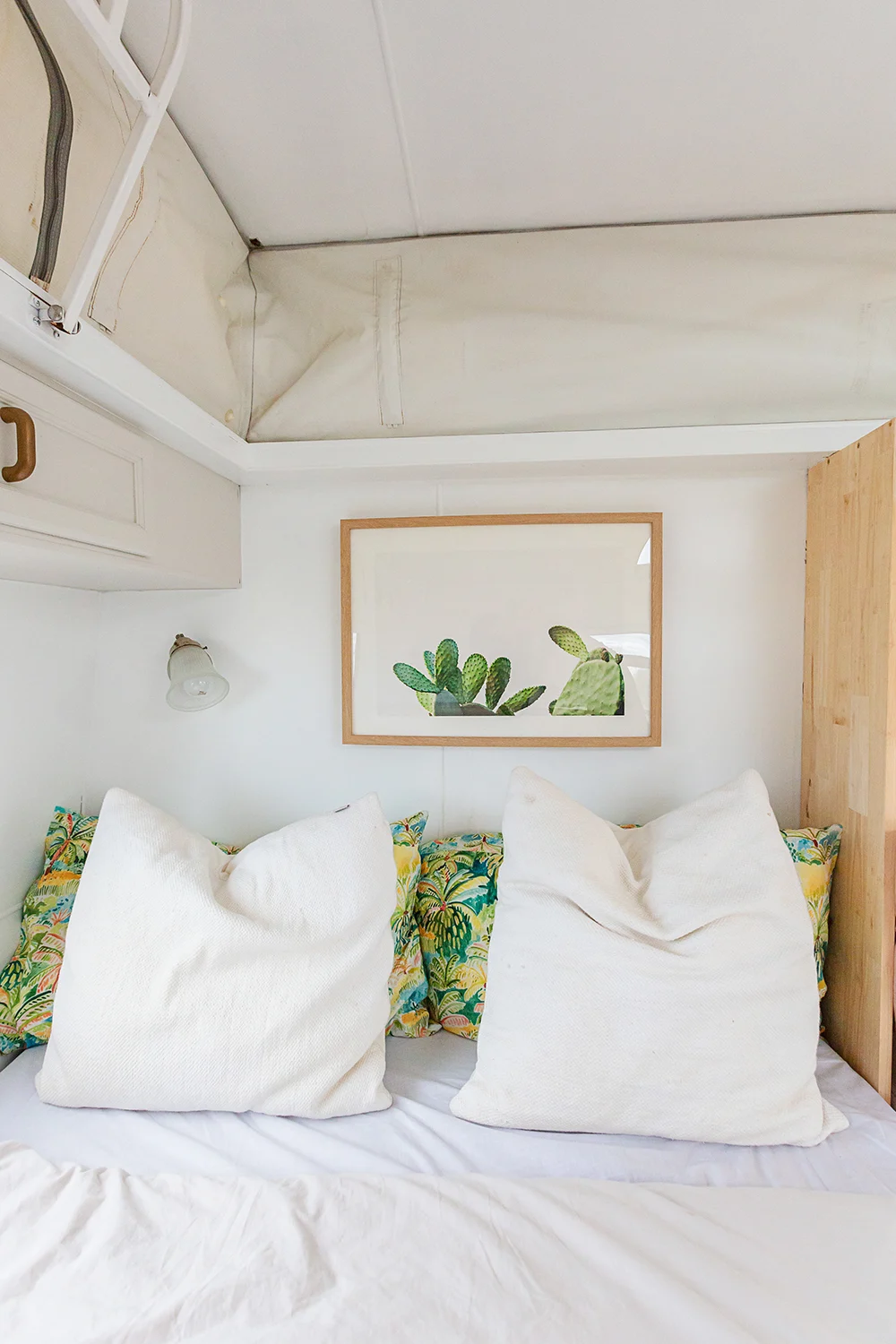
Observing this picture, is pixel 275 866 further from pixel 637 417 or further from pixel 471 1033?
pixel 637 417

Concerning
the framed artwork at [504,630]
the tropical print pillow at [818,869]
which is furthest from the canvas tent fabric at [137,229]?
the tropical print pillow at [818,869]

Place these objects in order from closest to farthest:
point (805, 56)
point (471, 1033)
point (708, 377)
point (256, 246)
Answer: point (805, 56)
point (471, 1033)
point (708, 377)
point (256, 246)

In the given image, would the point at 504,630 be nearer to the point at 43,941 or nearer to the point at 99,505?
the point at 99,505

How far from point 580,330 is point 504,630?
27.0 inches

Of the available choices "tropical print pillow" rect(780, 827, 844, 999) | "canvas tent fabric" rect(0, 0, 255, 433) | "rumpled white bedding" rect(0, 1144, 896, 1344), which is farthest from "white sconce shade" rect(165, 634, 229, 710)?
"tropical print pillow" rect(780, 827, 844, 999)

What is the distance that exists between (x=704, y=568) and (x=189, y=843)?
1248mm

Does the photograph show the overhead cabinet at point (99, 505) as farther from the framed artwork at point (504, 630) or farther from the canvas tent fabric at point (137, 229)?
the framed artwork at point (504, 630)

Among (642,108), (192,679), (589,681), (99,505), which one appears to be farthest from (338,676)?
(642,108)

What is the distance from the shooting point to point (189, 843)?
4.57 ft

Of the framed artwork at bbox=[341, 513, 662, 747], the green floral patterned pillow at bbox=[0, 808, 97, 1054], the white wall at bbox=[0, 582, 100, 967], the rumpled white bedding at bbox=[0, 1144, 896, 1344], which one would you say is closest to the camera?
the rumpled white bedding at bbox=[0, 1144, 896, 1344]

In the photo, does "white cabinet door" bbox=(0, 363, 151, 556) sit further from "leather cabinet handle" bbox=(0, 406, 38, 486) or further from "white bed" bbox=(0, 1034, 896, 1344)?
"white bed" bbox=(0, 1034, 896, 1344)

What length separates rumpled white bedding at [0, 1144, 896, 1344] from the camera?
0.81 metres

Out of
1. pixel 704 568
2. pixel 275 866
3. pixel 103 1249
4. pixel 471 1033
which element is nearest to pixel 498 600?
pixel 704 568

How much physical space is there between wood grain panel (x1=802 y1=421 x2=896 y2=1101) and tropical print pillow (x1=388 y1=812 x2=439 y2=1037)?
0.82 m
